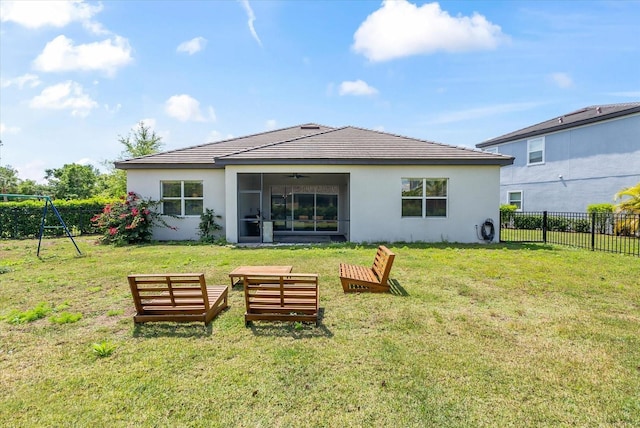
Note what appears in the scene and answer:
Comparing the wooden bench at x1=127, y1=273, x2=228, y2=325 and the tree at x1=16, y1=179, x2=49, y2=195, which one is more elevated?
the tree at x1=16, y1=179, x2=49, y2=195

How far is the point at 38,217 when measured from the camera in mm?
15523

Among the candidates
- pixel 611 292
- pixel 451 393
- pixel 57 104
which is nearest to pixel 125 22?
pixel 57 104

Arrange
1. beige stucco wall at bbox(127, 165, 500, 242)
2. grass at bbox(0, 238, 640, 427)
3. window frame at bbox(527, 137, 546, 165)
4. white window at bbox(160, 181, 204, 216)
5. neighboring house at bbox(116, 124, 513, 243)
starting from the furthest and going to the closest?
window frame at bbox(527, 137, 546, 165), white window at bbox(160, 181, 204, 216), beige stucco wall at bbox(127, 165, 500, 242), neighboring house at bbox(116, 124, 513, 243), grass at bbox(0, 238, 640, 427)

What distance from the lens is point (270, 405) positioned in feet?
8.98

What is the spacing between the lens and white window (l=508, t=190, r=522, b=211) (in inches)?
860

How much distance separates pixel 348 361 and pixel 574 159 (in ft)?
70.1

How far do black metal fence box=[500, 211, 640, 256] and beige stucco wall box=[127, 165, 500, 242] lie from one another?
7.80 feet

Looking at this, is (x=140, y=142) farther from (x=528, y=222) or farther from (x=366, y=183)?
(x=528, y=222)

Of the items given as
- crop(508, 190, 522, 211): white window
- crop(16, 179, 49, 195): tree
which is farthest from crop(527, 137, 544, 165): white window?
crop(16, 179, 49, 195): tree

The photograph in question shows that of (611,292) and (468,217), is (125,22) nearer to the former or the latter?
(468,217)

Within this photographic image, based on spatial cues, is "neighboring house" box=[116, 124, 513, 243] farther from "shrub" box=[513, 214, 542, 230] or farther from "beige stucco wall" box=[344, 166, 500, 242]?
"shrub" box=[513, 214, 542, 230]

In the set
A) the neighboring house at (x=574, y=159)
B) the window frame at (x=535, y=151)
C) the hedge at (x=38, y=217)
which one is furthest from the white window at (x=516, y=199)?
the hedge at (x=38, y=217)

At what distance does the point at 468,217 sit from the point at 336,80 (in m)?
10.2

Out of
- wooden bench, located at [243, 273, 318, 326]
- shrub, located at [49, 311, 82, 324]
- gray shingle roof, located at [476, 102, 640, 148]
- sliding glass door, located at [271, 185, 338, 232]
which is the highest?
gray shingle roof, located at [476, 102, 640, 148]
